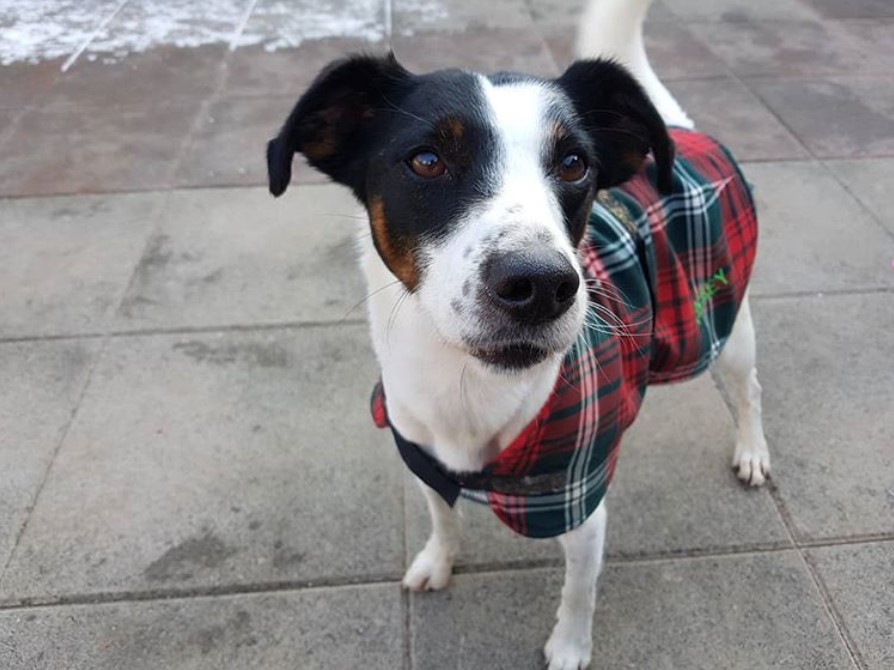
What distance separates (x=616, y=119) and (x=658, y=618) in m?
1.65

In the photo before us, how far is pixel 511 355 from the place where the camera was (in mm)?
1613

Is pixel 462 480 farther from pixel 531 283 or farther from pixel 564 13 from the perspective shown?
pixel 564 13

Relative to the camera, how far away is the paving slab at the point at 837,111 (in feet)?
16.7

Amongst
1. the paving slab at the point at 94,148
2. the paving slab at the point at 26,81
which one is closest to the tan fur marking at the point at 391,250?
the paving slab at the point at 94,148

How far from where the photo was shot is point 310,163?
2.08 meters

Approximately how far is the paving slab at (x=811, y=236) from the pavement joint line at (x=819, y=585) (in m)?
1.41

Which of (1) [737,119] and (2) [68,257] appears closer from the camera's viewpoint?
(2) [68,257]

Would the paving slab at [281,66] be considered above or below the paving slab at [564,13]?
below

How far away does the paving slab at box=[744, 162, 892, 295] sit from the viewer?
392 cm

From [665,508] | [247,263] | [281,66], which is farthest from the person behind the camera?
[281,66]

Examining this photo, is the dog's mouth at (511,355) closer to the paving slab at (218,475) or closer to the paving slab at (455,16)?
the paving slab at (218,475)

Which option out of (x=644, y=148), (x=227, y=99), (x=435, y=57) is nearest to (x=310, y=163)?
(x=644, y=148)

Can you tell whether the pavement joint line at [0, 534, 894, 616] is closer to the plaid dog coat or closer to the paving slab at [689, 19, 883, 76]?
the plaid dog coat

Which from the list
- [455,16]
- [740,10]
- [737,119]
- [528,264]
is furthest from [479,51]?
[528,264]
